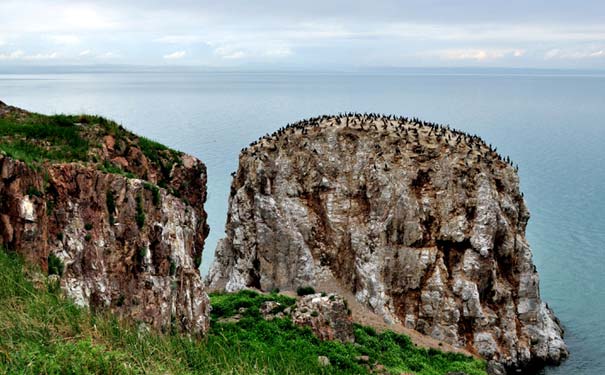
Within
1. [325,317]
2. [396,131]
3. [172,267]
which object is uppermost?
[396,131]

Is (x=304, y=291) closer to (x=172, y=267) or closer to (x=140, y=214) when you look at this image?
(x=172, y=267)

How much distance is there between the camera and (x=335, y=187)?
55.5m

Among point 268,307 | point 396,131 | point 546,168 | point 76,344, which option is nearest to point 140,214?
point 76,344

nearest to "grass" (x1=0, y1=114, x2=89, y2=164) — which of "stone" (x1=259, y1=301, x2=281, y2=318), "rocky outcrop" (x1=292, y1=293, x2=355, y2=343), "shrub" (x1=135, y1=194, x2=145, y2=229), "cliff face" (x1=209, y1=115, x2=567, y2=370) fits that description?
"shrub" (x1=135, y1=194, x2=145, y2=229)

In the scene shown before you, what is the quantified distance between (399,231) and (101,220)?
3359cm

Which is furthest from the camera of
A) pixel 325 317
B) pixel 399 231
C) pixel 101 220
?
pixel 399 231

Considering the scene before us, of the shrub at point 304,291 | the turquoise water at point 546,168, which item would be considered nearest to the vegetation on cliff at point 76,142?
the turquoise water at point 546,168

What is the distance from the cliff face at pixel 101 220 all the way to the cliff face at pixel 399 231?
26573 mm

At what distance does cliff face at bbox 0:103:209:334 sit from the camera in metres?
20.1

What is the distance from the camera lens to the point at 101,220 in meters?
22.4

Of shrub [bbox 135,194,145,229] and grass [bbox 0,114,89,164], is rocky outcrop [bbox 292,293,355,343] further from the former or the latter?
grass [bbox 0,114,89,164]

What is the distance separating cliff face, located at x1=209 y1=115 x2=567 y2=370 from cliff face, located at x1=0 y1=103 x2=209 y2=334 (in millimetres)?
26573

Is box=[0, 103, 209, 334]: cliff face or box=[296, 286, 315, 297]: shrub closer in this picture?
box=[0, 103, 209, 334]: cliff face

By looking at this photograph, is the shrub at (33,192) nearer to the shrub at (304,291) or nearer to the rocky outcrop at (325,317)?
the rocky outcrop at (325,317)
